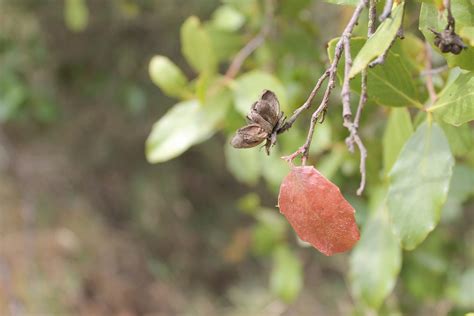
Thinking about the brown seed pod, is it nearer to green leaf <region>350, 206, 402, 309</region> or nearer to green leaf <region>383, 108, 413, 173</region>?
green leaf <region>383, 108, 413, 173</region>

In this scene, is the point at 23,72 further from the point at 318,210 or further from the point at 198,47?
the point at 318,210

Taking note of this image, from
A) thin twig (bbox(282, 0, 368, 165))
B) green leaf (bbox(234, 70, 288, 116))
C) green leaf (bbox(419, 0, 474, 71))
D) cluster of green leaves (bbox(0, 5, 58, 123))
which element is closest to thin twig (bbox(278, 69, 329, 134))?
thin twig (bbox(282, 0, 368, 165))

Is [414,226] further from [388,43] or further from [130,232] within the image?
[130,232]

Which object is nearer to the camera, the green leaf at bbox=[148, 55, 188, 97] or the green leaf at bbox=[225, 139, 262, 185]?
the green leaf at bbox=[148, 55, 188, 97]

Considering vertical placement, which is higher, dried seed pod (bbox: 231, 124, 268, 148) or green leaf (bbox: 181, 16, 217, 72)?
dried seed pod (bbox: 231, 124, 268, 148)

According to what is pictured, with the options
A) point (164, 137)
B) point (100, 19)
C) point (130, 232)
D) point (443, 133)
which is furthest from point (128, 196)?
point (443, 133)
